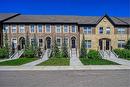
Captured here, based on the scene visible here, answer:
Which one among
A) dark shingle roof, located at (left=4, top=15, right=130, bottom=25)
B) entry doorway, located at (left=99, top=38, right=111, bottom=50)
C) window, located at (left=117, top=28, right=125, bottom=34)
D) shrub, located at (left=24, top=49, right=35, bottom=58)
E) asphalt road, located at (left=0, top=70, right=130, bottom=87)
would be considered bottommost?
asphalt road, located at (left=0, top=70, right=130, bottom=87)

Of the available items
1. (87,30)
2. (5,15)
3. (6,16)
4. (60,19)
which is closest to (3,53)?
(6,16)

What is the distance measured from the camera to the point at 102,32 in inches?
1699

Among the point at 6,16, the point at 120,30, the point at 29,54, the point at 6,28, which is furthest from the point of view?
the point at 6,16

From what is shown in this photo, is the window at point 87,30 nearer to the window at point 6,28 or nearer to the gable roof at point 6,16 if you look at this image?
the window at point 6,28

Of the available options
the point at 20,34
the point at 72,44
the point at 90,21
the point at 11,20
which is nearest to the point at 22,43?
the point at 20,34

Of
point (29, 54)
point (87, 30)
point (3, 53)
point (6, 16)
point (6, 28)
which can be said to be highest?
point (6, 16)

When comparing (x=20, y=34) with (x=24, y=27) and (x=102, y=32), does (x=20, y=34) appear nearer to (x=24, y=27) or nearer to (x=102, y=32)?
(x=24, y=27)

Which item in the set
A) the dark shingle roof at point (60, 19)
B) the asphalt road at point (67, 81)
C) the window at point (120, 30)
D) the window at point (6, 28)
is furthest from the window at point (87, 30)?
the asphalt road at point (67, 81)

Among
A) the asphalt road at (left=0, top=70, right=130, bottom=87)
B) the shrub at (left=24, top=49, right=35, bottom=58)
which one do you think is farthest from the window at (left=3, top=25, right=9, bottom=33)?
the asphalt road at (left=0, top=70, right=130, bottom=87)

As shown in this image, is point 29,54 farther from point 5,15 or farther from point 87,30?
point 5,15

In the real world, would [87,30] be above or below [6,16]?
below

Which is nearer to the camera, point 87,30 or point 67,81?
point 67,81

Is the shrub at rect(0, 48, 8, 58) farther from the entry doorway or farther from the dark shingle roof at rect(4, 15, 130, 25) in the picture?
the entry doorway

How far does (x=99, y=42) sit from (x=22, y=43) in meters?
15.4
